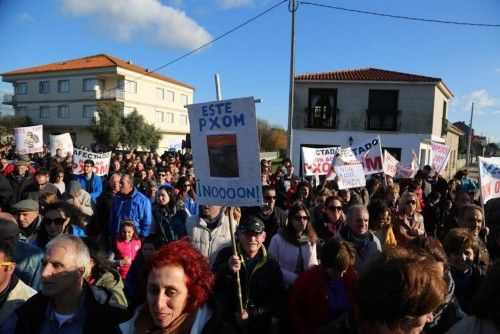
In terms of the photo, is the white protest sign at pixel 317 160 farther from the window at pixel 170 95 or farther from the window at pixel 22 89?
the window at pixel 22 89

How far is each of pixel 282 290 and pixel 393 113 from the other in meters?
23.5

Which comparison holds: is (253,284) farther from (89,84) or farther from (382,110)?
(89,84)

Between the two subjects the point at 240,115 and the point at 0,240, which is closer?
the point at 0,240

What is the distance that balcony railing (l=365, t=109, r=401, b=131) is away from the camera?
24.9m

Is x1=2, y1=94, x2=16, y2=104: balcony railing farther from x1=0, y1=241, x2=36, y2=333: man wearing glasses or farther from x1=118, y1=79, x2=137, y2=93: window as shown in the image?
x1=0, y1=241, x2=36, y2=333: man wearing glasses

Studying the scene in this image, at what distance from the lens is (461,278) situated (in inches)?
129

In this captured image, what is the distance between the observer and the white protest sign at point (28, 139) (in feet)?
40.9

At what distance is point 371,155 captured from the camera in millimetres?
9305

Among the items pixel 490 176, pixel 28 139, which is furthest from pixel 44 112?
pixel 490 176

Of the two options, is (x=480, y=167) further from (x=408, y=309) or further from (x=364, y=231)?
(x=408, y=309)

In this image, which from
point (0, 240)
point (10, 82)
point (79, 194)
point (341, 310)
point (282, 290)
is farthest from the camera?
point (10, 82)

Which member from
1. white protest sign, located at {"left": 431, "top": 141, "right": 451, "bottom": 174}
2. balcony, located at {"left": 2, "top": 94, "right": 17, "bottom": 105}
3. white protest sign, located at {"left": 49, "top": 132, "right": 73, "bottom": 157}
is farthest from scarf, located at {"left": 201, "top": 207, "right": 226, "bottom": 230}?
balcony, located at {"left": 2, "top": 94, "right": 17, "bottom": 105}

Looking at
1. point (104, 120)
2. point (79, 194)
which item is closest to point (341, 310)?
point (79, 194)

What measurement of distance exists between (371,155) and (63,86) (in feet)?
172
